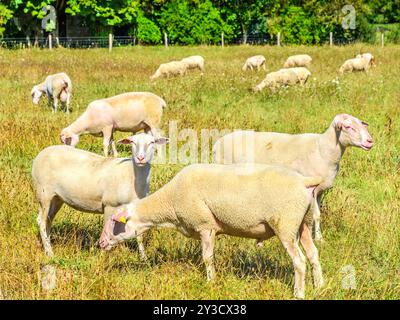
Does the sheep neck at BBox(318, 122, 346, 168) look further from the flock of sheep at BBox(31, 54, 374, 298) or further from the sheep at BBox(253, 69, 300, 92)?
the sheep at BBox(253, 69, 300, 92)

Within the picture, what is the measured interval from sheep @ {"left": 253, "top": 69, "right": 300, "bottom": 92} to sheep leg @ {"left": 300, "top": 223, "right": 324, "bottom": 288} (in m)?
11.3

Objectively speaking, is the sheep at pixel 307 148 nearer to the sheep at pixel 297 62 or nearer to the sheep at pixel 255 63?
the sheep at pixel 255 63

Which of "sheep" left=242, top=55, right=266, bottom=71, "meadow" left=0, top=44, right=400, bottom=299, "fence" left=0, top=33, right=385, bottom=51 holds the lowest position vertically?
"meadow" left=0, top=44, right=400, bottom=299

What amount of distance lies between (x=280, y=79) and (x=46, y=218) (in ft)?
40.1

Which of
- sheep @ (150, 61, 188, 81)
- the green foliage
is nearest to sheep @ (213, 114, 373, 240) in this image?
sheep @ (150, 61, 188, 81)

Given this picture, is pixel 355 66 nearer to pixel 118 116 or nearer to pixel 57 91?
pixel 57 91

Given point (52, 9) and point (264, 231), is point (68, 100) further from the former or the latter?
point (52, 9)

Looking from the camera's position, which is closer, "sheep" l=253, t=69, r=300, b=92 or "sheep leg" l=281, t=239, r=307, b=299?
"sheep leg" l=281, t=239, r=307, b=299

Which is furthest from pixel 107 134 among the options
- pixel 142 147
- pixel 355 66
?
pixel 355 66

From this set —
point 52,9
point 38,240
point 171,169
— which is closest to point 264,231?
point 38,240

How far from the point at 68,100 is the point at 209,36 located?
29.3m

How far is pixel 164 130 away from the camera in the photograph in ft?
37.5

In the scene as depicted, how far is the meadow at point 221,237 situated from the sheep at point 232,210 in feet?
0.80

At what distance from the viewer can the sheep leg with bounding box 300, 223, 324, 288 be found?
202 inches
